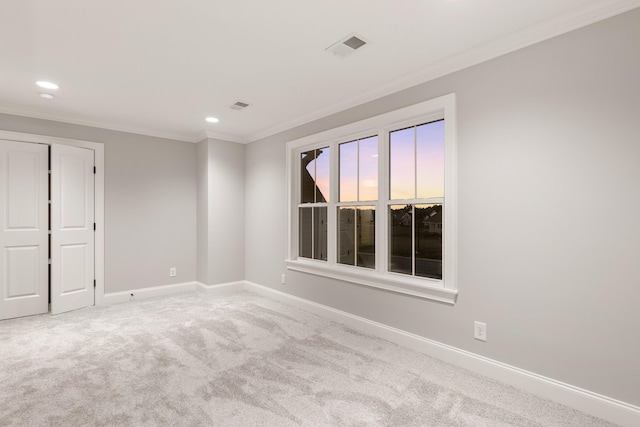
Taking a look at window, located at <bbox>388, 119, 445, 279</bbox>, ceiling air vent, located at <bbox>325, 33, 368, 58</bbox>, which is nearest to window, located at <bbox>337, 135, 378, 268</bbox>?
window, located at <bbox>388, 119, 445, 279</bbox>

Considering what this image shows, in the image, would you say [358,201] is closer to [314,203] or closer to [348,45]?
[314,203]

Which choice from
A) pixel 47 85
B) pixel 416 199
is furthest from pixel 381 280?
pixel 47 85

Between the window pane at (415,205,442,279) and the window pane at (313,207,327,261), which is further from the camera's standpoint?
the window pane at (313,207,327,261)

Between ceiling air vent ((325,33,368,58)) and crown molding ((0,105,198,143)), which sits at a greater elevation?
ceiling air vent ((325,33,368,58))

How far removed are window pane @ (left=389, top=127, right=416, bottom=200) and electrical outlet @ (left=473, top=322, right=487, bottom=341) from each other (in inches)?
49.2

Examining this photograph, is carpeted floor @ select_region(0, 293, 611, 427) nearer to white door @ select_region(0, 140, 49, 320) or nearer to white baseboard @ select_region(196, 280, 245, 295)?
white door @ select_region(0, 140, 49, 320)

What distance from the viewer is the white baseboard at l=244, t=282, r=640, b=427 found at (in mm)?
1967

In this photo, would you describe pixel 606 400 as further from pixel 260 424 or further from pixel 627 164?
pixel 260 424

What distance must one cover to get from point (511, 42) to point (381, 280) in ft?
7.45

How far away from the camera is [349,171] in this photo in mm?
3861

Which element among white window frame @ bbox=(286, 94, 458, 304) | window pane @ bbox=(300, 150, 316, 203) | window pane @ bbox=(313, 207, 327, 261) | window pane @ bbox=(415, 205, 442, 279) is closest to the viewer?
white window frame @ bbox=(286, 94, 458, 304)

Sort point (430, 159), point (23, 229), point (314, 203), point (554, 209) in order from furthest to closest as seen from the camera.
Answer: point (314, 203), point (23, 229), point (430, 159), point (554, 209)

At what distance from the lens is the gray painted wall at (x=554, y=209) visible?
77.2 inches

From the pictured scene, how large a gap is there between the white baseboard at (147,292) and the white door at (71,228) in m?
0.23
